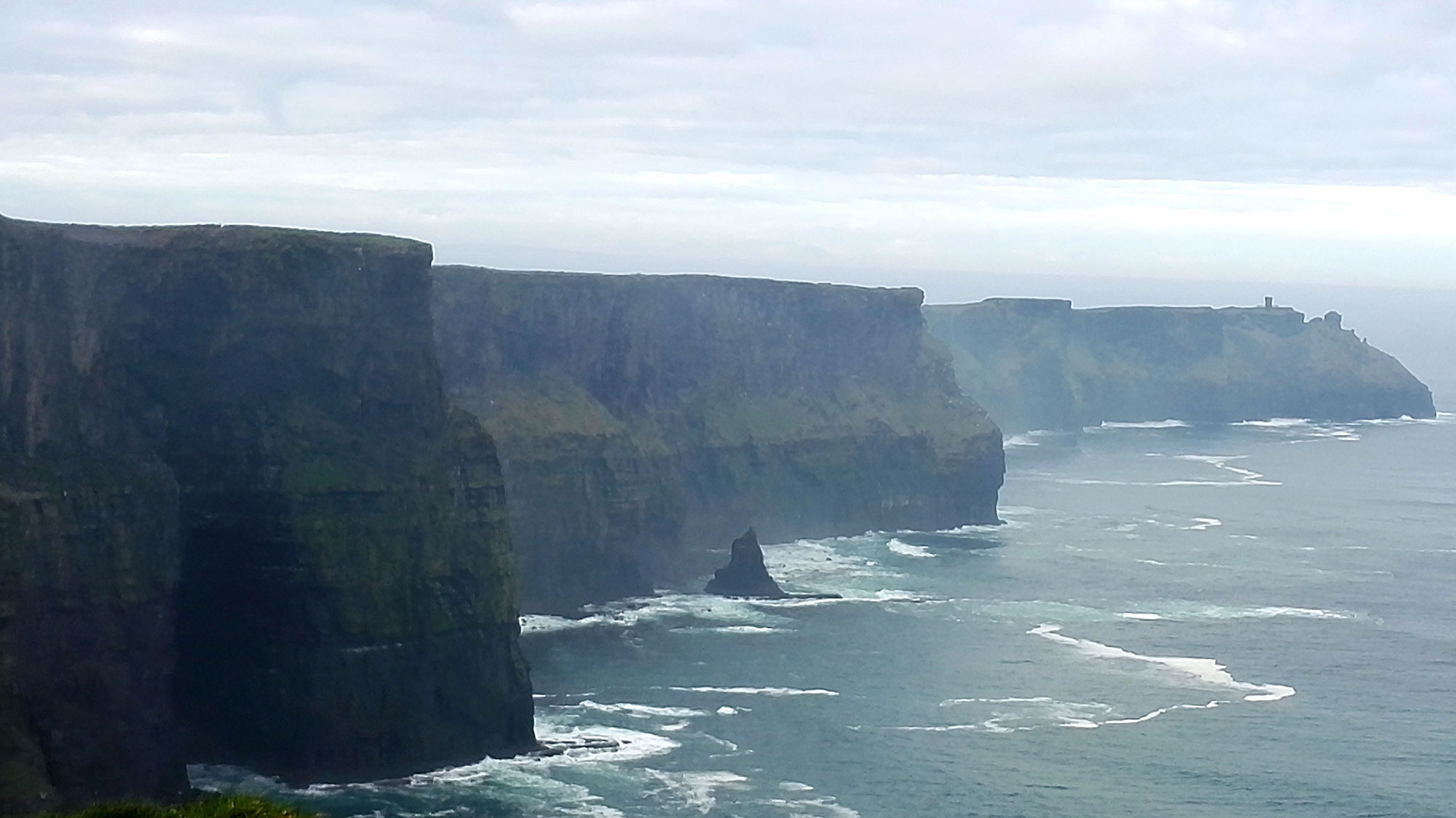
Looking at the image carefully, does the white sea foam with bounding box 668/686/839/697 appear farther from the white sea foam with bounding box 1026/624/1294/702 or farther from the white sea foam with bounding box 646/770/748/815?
the white sea foam with bounding box 1026/624/1294/702

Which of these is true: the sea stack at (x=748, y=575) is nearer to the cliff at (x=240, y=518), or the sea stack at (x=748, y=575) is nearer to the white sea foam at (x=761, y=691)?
the white sea foam at (x=761, y=691)

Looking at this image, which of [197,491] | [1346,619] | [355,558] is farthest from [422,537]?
[1346,619]

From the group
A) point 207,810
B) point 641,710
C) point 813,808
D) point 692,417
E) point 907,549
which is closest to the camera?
point 207,810

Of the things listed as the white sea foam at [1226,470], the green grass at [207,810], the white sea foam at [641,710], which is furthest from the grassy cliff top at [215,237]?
the white sea foam at [1226,470]

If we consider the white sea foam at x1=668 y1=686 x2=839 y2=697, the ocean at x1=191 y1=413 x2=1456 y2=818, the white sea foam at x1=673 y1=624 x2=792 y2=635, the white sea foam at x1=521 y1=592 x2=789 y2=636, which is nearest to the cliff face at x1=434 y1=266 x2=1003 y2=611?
the white sea foam at x1=521 y1=592 x2=789 y2=636

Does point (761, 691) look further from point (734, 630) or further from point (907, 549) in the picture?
point (907, 549)

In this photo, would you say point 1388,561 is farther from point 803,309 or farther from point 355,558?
point 355,558

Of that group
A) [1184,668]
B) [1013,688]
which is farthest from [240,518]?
[1184,668]
